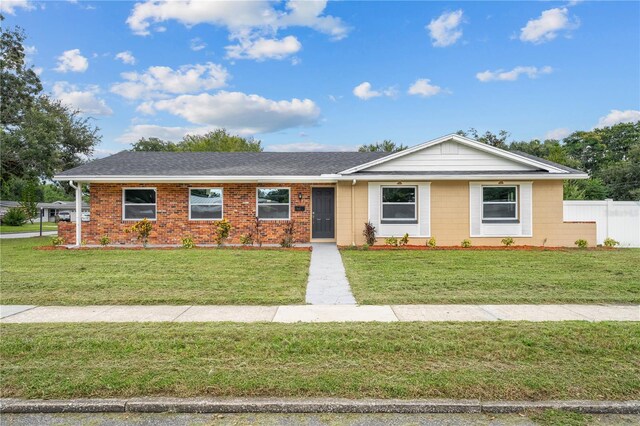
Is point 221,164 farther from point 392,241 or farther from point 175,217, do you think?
point 392,241

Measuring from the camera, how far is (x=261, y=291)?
6.92 metres

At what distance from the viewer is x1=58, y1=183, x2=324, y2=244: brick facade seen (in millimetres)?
14281

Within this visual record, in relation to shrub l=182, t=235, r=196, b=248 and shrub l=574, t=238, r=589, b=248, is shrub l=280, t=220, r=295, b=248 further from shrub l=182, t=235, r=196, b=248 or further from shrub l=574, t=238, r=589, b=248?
shrub l=574, t=238, r=589, b=248

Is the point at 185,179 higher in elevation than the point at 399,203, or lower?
higher

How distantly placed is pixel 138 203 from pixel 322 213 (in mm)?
7020

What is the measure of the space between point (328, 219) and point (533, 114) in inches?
530

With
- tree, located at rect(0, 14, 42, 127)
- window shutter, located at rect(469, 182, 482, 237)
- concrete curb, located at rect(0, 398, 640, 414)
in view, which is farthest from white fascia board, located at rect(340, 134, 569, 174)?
tree, located at rect(0, 14, 42, 127)

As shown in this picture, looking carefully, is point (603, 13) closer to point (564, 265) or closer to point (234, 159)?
point (564, 265)

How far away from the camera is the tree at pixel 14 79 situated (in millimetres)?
20328

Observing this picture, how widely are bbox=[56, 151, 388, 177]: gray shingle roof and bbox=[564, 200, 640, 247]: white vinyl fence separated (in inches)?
306

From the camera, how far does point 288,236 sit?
1320cm

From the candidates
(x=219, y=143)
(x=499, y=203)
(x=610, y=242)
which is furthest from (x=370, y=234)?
Answer: (x=219, y=143)

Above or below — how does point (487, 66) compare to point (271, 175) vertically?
above

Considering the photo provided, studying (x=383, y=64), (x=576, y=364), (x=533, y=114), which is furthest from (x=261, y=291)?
(x=533, y=114)
